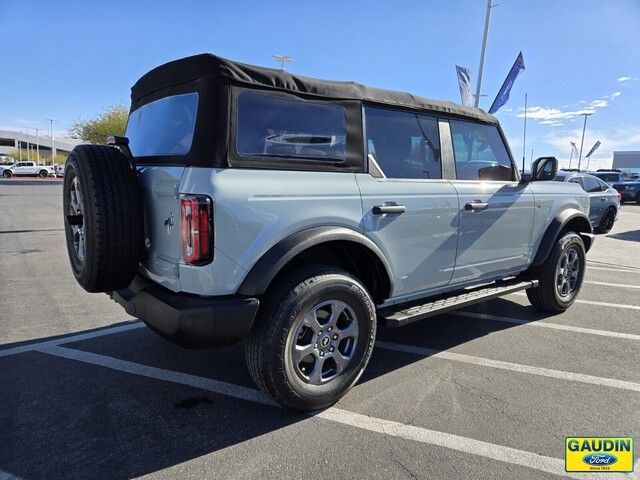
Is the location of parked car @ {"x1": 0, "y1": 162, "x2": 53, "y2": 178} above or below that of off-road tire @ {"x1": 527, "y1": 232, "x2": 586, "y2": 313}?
above

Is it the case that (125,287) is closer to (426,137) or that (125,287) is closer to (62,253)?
(426,137)

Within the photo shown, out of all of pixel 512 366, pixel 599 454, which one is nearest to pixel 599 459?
pixel 599 454

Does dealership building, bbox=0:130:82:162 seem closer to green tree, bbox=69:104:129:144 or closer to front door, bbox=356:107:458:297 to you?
green tree, bbox=69:104:129:144

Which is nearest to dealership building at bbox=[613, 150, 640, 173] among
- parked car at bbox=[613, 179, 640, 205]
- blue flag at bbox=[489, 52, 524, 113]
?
parked car at bbox=[613, 179, 640, 205]

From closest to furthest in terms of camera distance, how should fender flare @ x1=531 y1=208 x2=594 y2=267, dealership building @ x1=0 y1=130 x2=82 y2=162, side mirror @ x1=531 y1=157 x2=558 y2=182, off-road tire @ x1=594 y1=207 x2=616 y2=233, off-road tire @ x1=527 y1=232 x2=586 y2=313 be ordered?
side mirror @ x1=531 y1=157 x2=558 y2=182 < fender flare @ x1=531 y1=208 x2=594 y2=267 < off-road tire @ x1=527 y1=232 x2=586 y2=313 < off-road tire @ x1=594 y1=207 x2=616 y2=233 < dealership building @ x1=0 y1=130 x2=82 y2=162

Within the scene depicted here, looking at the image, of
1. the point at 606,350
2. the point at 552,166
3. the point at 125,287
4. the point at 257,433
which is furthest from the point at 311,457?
the point at 552,166

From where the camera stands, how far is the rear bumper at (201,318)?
2336 mm

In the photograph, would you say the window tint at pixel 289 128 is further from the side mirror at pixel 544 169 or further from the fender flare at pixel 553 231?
the fender flare at pixel 553 231

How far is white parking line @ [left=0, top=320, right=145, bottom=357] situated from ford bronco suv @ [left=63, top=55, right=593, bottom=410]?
1207mm

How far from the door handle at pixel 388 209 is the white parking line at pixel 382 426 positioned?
1314mm

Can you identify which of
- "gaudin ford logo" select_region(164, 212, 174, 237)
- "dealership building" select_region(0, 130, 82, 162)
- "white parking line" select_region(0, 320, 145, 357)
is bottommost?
"white parking line" select_region(0, 320, 145, 357)

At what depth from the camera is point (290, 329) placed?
8.46 ft

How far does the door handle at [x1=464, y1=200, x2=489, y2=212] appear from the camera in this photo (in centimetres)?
362

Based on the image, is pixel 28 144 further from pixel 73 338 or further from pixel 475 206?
pixel 475 206
